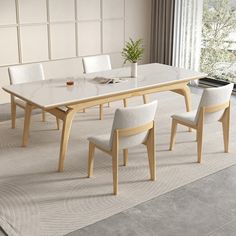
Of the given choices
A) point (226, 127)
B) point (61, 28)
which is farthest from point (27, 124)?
point (61, 28)

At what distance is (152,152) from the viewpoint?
11.7 feet

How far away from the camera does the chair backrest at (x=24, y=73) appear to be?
15.3 ft

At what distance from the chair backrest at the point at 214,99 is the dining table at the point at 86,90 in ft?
2.01

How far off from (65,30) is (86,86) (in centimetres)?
221

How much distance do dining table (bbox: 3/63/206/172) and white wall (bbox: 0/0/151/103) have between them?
1.58 meters

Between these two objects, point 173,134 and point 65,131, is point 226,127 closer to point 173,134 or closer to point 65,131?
point 173,134

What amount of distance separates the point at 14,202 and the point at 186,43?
4.39 meters

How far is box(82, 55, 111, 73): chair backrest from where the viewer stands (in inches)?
203

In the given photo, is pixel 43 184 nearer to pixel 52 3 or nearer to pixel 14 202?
pixel 14 202

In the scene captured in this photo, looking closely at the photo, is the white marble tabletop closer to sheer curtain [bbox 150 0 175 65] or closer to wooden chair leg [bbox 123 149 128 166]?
wooden chair leg [bbox 123 149 128 166]

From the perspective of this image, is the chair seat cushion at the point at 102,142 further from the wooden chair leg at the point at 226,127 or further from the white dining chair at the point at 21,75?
the white dining chair at the point at 21,75

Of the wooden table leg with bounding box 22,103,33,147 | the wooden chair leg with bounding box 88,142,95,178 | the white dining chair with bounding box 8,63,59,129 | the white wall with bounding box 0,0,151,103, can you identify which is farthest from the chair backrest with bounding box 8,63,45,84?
the wooden chair leg with bounding box 88,142,95,178

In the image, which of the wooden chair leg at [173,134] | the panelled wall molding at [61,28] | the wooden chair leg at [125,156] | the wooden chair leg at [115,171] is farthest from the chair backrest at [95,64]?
the wooden chair leg at [115,171]

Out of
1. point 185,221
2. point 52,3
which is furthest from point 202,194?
point 52,3
